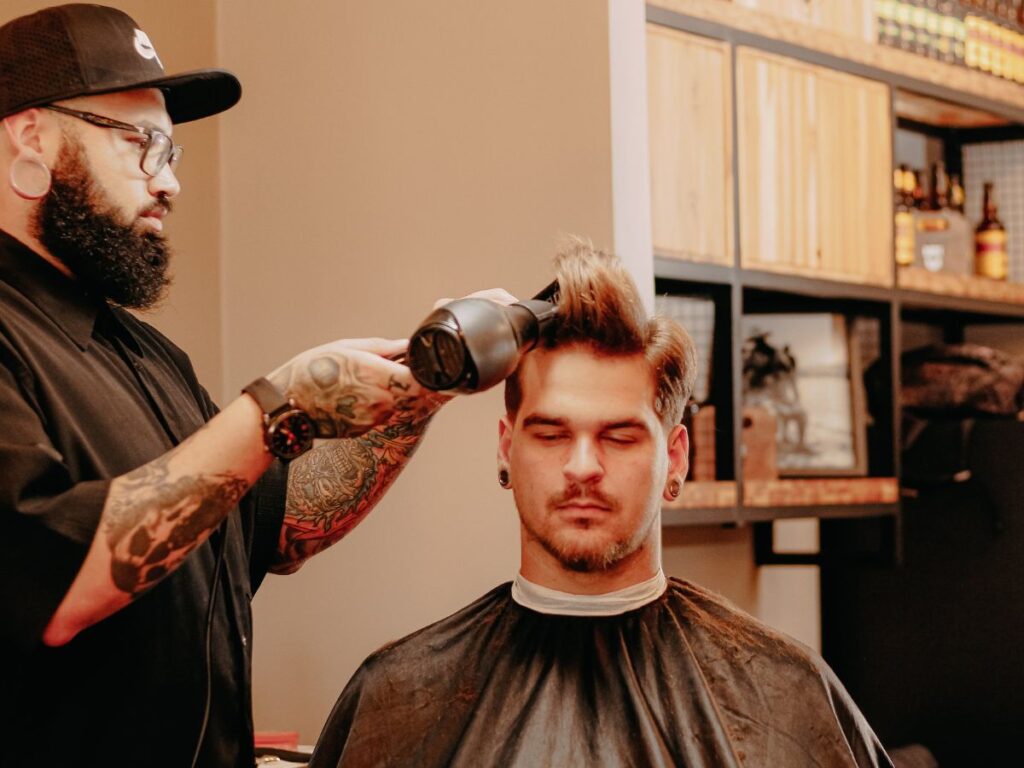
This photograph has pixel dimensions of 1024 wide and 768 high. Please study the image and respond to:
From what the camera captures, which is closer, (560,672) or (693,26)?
(560,672)

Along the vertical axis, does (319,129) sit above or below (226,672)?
above

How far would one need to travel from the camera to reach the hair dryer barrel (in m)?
1.37

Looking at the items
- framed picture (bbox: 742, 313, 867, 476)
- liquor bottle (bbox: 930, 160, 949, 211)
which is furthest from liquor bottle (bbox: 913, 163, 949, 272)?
framed picture (bbox: 742, 313, 867, 476)

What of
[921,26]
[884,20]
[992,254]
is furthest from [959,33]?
[992,254]

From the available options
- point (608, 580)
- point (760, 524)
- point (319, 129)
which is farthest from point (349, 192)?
point (760, 524)

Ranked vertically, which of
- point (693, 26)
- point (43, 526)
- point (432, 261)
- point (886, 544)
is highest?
point (693, 26)

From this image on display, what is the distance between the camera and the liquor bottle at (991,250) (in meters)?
4.41

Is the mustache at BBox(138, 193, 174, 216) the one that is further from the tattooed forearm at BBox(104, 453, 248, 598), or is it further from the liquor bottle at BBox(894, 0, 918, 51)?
the liquor bottle at BBox(894, 0, 918, 51)

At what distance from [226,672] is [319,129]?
1.35 m

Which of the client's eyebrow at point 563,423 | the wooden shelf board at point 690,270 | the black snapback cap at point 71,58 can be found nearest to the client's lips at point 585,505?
the client's eyebrow at point 563,423

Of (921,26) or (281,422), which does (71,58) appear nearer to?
(281,422)

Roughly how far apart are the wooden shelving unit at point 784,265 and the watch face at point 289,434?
1780mm

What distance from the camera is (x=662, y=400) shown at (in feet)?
6.04

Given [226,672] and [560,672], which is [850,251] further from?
[226,672]
